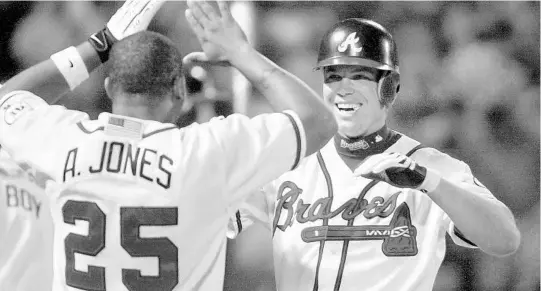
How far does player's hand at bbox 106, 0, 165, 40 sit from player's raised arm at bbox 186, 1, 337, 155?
397mm

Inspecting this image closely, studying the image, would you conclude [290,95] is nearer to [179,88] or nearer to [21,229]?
[179,88]

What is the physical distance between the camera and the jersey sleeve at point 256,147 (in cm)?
163

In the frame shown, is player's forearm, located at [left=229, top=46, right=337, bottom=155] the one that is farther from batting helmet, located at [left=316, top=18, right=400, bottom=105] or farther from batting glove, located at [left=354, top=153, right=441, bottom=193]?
batting helmet, located at [left=316, top=18, right=400, bottom=105]

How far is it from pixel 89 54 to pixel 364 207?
0.84 meters

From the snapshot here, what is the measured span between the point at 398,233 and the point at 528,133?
1.68 metres

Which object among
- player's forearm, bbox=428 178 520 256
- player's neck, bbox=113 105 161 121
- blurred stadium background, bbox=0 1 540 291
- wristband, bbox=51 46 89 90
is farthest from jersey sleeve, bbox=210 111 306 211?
blurred stadium background, bbox=0 1 540 291

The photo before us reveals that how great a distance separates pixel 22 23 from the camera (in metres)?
3.46

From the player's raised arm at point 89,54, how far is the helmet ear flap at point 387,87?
664mm

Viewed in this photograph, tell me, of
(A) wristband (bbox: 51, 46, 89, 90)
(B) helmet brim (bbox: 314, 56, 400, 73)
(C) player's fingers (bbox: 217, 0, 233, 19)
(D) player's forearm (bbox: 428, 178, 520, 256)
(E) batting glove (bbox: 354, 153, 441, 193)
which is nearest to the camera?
(C) player's fingers (bbox: 217, 0, 233, 19)

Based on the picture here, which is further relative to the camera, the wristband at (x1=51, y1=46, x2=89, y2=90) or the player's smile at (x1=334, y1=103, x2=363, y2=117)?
the player's smile at (x1=334, y1=103, x2=363, y2=117)

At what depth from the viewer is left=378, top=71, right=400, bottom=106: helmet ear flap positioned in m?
2.24

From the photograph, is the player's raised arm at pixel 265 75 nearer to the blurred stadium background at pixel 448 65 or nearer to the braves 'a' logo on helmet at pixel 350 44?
the braves 'a' logo on helmet at pixel 350 44

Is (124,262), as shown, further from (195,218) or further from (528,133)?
(528,133)

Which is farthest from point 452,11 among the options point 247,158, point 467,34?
point 247,158
